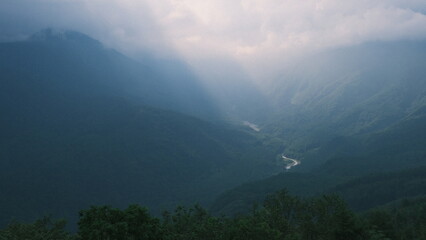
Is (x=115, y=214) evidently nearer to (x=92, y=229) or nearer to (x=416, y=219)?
(x=92, y=229)

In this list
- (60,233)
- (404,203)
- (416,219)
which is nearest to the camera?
(60,233)

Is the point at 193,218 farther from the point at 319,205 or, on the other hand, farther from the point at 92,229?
the point at 92,229

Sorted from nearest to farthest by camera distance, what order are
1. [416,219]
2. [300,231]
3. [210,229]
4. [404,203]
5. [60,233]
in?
[210,229] < [300,231] < [60,233] < [416,219] < [404,203]

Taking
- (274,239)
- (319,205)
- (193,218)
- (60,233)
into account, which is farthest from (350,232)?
(60,233)

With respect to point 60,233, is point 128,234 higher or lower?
lower

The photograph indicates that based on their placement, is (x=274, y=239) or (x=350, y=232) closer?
(x=274, y=239)

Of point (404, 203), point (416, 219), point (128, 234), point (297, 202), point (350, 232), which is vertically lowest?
point (128, 234)
